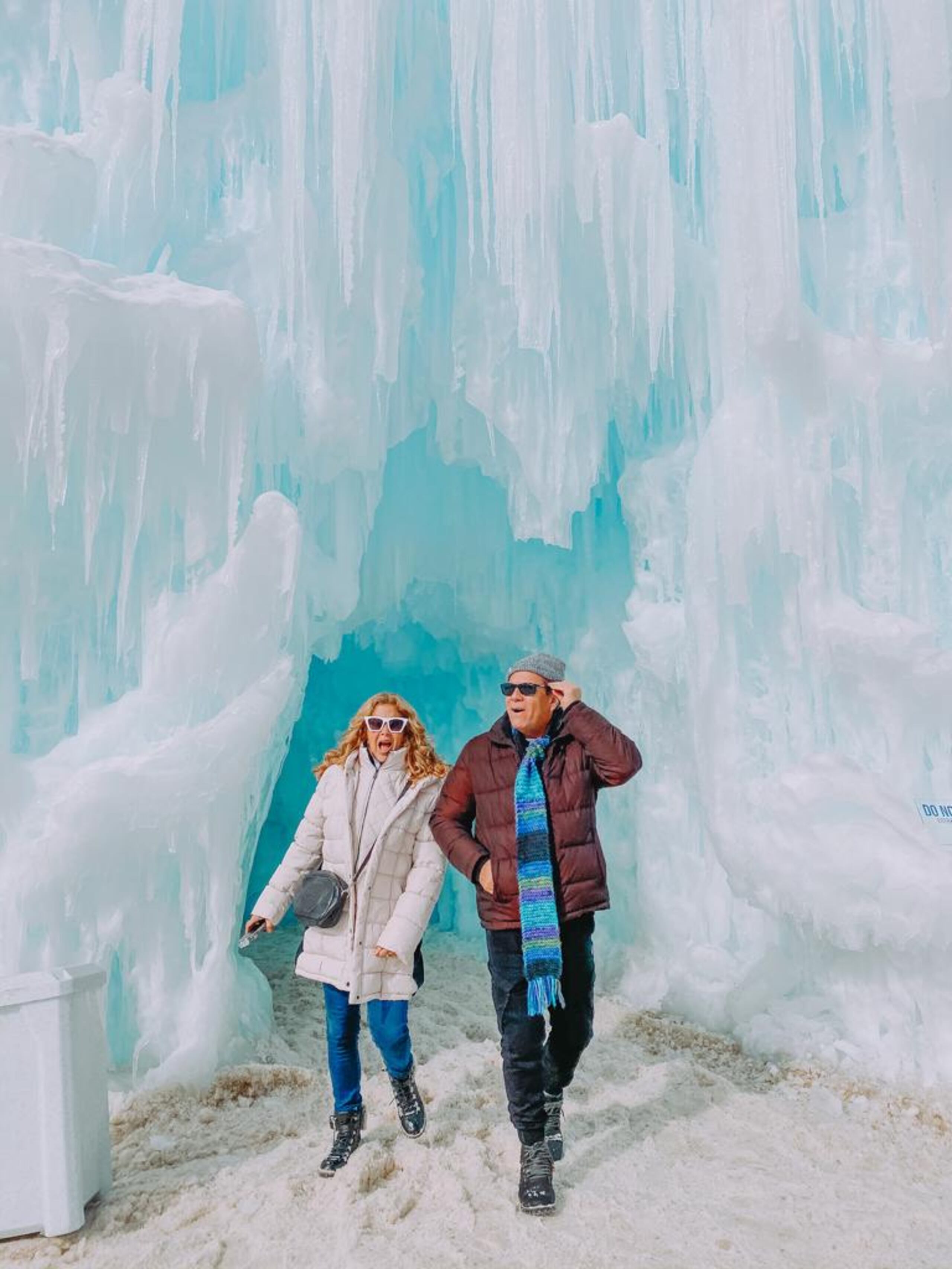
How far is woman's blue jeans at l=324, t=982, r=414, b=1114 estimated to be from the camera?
11.1 feet

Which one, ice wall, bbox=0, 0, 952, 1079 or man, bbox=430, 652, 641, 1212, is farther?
ice wall, bbox=0, 0, 952, 1079

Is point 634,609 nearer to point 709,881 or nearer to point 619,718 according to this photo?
point 619,718

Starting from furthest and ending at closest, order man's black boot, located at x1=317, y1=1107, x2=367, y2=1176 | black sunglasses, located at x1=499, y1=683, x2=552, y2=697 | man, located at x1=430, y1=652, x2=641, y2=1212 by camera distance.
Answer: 1. man's black boot, located at x1=317, y1=1107, x2=367, y2=1176
2. black sunglasses, located at x1=499, y1=683, x2=552, y2=697
3. man, located at x1=430, y1=652, x2=641, y2=1212

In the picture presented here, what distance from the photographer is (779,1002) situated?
17.9ft

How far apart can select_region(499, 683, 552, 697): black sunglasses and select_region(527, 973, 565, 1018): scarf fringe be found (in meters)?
0.93

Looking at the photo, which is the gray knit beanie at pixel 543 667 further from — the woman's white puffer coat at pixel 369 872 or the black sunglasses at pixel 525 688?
the woman's white puffer coat at pixel 369 872

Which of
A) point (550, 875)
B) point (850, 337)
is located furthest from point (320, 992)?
point (850, 337)

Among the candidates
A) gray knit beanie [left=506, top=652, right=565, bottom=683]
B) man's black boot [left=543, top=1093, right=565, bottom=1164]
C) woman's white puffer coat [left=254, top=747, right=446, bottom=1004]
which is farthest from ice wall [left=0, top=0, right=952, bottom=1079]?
gray knit beanie [left=506, top=652, right=565, bottom=683]

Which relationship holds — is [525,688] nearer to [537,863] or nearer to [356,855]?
[537,863]

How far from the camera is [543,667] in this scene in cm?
329

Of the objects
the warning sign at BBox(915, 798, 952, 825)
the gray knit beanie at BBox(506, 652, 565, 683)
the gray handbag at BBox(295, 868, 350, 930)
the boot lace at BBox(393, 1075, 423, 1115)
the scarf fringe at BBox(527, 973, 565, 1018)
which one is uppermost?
the gray knit beanie at BBox(506, 652, 565, 683)

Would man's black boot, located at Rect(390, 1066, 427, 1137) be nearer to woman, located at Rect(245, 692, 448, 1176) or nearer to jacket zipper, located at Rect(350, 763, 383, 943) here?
woman, located at Rect(245, 692, 448, 1176)

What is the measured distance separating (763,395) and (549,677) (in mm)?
3653

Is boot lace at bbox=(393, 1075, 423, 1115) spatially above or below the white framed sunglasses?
below
